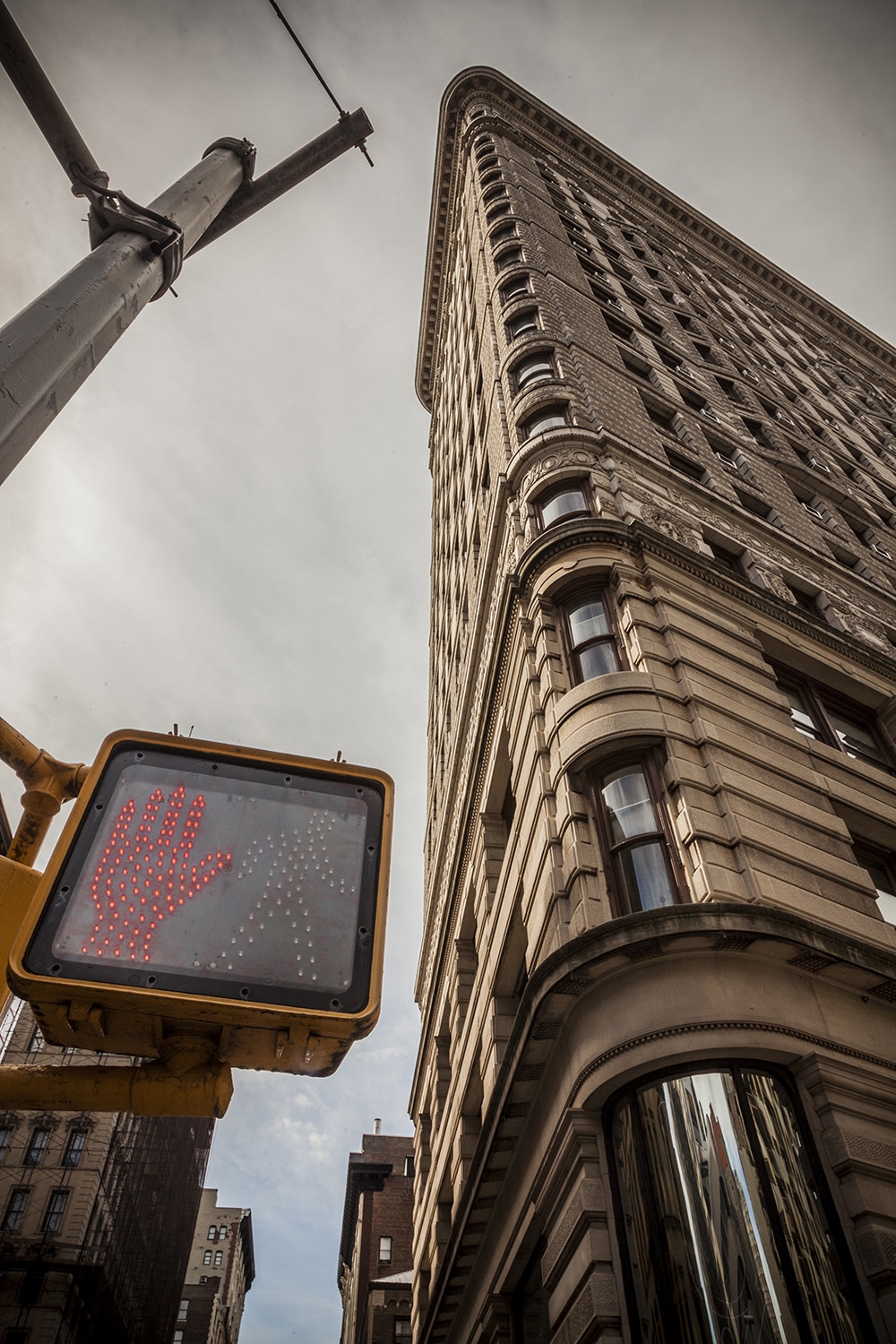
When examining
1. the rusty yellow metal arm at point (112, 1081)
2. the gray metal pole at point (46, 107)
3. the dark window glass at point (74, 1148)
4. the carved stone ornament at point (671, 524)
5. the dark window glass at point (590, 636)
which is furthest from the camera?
the dark window glass at point (74, 1148)

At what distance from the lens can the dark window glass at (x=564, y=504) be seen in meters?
17.7

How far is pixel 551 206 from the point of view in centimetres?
3825

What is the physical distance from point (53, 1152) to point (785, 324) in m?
66.3

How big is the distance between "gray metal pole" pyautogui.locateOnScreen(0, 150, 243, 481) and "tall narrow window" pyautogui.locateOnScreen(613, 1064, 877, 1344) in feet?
28.6

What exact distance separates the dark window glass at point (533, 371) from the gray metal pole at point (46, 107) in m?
19.1

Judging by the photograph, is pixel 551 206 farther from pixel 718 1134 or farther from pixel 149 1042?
pixel 149 1042

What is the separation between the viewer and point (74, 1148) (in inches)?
1875

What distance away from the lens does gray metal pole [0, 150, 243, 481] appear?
288 centimetres

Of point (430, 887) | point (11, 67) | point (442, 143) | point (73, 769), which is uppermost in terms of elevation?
point (442, 143)

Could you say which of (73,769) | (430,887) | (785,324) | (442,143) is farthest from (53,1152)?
(785,324)

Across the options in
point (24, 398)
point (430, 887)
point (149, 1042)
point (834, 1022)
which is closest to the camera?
point (149, 1042)

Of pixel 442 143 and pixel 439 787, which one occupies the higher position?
pixel 442 143

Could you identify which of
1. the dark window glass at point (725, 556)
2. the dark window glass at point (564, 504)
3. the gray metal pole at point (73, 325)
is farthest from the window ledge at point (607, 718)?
the gray metal pole at point (73, 325)

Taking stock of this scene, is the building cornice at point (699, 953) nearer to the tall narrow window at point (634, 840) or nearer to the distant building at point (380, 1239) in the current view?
the tall narrow window at point (634, 840)
